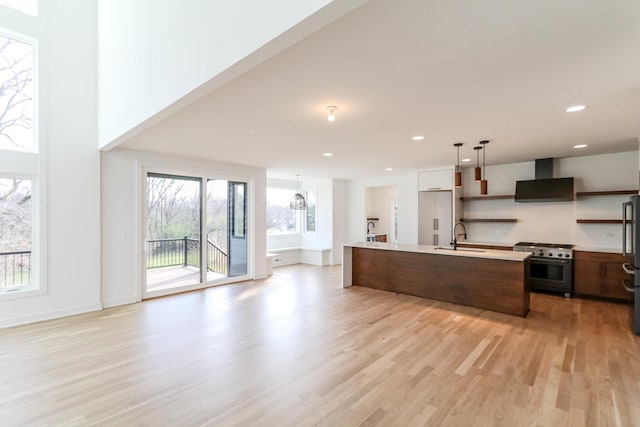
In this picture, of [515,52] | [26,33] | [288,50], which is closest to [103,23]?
[26,33]

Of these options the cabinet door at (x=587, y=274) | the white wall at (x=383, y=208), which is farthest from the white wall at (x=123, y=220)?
the cabinet door at (x=587, y=274)

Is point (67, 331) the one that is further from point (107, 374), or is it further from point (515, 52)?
point (515, 52)

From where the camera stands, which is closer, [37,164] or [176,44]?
[176,44]

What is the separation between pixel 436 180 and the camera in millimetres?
7109

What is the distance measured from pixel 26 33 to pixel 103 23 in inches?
36.0

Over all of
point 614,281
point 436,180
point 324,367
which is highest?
point 436,180

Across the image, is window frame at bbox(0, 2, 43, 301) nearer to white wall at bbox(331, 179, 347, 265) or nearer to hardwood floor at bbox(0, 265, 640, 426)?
hardwood floor at bbox(0, 265, 640, 426)

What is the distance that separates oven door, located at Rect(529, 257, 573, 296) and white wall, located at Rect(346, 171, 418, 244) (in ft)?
8.51

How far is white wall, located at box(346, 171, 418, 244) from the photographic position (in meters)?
7.72

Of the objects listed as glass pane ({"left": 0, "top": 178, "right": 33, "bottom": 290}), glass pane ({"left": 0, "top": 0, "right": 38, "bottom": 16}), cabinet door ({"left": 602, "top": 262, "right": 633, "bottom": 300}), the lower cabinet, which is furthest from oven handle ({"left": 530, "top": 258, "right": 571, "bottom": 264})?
glass pane ({"left": 0, "top": 0, "right": 38, "bottom": 16})

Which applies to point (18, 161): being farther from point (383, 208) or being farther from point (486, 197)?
point (383, 208)

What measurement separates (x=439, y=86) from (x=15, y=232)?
5.45 meters

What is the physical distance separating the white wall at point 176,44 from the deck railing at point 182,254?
2002 mm

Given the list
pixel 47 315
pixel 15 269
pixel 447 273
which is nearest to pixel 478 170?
pixel 447 273
